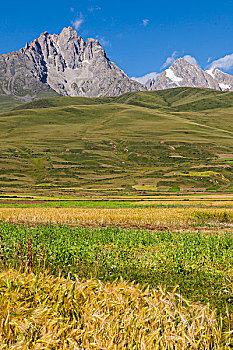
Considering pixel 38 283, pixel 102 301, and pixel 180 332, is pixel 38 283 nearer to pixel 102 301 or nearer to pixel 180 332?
pixel 102 301

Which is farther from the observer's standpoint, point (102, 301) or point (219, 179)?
point (219, 179)

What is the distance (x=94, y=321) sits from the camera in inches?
227

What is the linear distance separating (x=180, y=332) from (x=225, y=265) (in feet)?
27.5

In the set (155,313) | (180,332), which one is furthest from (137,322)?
(180,332)

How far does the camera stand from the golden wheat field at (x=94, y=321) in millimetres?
5403

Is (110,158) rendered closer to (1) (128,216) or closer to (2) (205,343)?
(1) (128,216)

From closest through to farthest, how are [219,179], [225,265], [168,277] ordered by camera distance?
[168,277] → [225,265] → [219,179]

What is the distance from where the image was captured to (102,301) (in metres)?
6.43

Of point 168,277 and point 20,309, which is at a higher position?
point 20,309

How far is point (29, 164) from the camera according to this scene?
562ft

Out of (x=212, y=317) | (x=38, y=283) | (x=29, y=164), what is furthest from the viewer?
(x=29, y=164)

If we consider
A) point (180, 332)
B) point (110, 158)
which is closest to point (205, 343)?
point (180, 332)

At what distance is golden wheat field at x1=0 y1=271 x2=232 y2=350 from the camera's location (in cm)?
540

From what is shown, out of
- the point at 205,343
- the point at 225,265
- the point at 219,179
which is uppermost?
the point at 205,343
